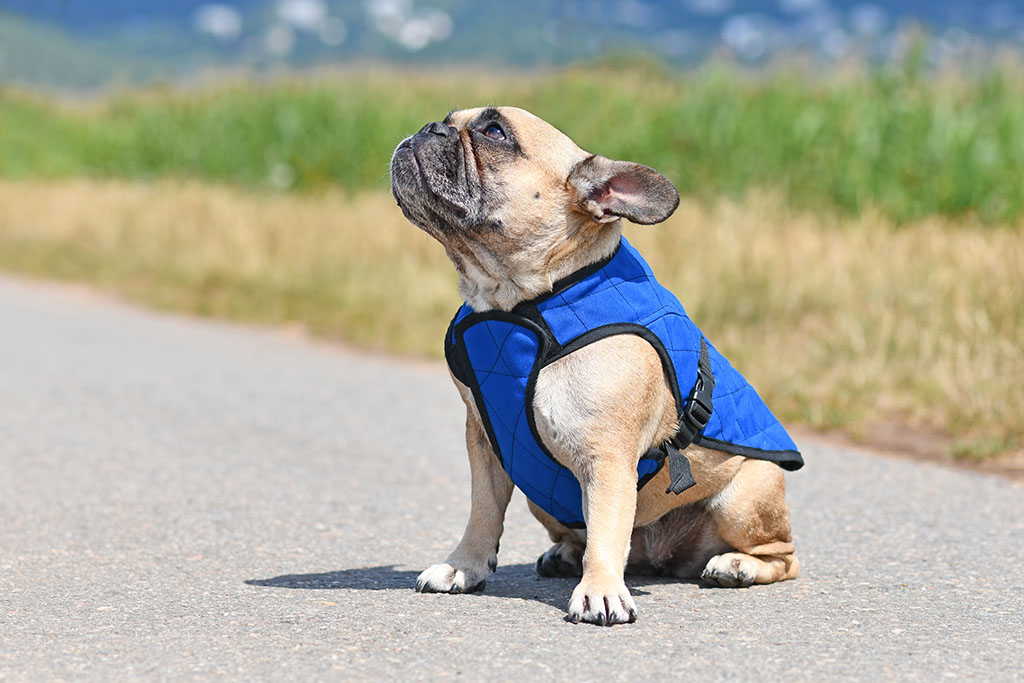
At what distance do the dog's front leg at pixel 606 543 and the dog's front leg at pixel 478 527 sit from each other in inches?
19.1

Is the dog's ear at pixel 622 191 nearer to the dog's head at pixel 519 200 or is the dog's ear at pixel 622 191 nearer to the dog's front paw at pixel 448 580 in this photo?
the dog's head at pixel 519 200

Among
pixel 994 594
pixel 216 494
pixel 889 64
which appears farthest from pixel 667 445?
pixel 889 64

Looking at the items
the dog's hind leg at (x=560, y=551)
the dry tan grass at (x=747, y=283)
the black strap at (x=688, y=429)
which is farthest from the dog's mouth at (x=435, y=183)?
the dry tan grass at (x=747, y=283)

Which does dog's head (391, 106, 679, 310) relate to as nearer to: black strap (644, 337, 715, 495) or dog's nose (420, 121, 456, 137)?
dog's nose (420, 121, 456, 137)

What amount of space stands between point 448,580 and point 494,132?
1357mm

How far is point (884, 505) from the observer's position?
5797 millimetres

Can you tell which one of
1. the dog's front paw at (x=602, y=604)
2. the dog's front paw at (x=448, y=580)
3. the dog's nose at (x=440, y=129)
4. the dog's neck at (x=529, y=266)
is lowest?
the dog's front paw at (x=448, y=580)

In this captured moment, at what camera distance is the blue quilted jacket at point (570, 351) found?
380cm

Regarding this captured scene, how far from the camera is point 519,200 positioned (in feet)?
12.9

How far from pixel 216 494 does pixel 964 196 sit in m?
7.59

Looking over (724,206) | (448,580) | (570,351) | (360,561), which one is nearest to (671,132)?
(724,206)

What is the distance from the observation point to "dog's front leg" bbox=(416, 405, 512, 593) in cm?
413

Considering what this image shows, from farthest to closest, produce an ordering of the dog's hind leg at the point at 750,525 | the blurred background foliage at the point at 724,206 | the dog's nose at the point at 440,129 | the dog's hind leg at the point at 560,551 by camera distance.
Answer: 1. the blurred background foliage at the point at 724,206
2. the dog's hind leg at the point at 560,551
3. the dog's hind leg at the point at 750,525
4. the dog's nose at the point at 440,129

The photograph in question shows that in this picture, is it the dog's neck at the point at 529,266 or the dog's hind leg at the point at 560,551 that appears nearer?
the dog's neck at the point at 529,266
